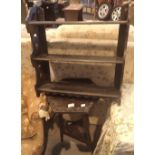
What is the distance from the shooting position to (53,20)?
1082 mm

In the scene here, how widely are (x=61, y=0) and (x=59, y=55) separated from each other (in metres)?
0.39

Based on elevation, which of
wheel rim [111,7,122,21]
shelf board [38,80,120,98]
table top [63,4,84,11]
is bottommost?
shelf board [38,80,120,98]

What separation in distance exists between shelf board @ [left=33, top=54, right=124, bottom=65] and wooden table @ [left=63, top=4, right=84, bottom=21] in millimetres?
234

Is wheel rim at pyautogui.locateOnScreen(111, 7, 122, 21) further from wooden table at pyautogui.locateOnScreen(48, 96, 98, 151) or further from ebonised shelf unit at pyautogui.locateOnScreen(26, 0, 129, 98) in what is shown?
wooden table at pyautogui.locateOnScreen(48, 96, 98, 151)

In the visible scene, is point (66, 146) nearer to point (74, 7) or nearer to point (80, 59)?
point (80, 59)

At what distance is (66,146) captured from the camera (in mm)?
1140

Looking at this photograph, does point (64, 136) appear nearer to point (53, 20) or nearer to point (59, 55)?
point (59, 55)

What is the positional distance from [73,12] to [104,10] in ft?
0.39

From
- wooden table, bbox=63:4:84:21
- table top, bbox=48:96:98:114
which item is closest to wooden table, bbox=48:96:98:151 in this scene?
table top, bbox=48:96:98:114

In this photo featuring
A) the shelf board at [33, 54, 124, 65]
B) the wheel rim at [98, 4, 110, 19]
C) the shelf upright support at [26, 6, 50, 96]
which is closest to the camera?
the wheel rim at [98, 4, 110, 19]

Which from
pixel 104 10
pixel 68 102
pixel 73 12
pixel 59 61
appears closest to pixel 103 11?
pixel 104 10

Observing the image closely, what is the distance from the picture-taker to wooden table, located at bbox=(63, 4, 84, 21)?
955mm

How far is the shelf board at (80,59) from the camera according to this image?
122 cm
